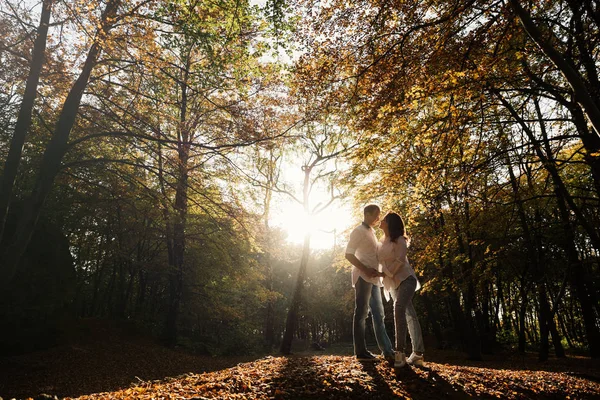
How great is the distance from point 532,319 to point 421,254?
25141 mm

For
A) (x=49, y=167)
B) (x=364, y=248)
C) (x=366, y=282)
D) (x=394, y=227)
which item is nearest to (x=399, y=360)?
(x=366, y=282)

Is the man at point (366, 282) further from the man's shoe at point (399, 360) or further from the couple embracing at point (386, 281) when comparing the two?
the man's shoe at point (399, 360)

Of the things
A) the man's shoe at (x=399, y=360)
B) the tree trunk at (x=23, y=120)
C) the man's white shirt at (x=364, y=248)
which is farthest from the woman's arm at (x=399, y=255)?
the tree trunk at (x=23, y=120)

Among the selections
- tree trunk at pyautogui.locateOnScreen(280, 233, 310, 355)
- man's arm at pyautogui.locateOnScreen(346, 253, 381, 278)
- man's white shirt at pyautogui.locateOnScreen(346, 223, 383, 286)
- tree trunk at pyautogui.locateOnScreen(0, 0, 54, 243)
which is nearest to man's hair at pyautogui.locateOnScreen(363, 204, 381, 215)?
man's white shirt at pyautogui.locateOnScreen(346, 223, 383, 286)

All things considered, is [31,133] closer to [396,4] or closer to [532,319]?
[396,4]

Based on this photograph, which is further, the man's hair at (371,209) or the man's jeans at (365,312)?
the man's hair at (371,209)

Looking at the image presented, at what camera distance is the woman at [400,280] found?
4.43 meters

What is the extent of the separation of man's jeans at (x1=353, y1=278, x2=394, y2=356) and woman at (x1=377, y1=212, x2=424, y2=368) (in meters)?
0.26

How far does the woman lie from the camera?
14.5 ft

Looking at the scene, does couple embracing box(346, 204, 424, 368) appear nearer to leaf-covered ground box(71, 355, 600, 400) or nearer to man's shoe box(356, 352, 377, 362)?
man's shoe box(356, 352, 377, 362)

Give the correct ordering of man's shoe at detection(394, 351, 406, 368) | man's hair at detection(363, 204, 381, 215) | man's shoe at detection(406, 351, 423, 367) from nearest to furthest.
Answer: man's shoe at detection(394, 351, 406, 368), man's shoe at detection(406, 351, 423, 367), man's hair at detection(363, 204, 381, 215)

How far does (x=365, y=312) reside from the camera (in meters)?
4.88

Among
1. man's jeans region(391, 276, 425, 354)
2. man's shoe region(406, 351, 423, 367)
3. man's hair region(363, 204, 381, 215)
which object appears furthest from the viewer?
man's hair region(363, 204, 381, 215)

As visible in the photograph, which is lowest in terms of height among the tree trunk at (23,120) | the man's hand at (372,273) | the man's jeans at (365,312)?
the man's jeans at (365,312)
